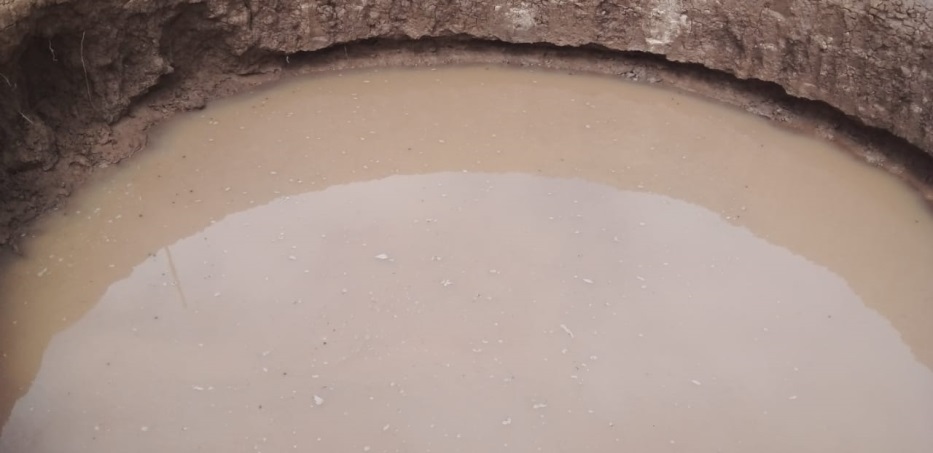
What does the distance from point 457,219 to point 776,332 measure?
5.68 ft

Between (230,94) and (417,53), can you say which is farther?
(417,53)

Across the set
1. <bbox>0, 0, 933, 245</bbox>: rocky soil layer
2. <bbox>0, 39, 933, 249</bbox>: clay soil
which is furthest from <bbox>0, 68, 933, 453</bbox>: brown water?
<bbox>0, 0, 933, 245</bbox>: rocky soil layer

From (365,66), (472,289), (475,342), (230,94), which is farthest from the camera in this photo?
(365,66)

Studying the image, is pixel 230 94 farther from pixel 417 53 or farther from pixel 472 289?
pixel 472 289

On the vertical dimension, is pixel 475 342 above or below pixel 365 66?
below

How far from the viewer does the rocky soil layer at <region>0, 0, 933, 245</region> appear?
4449 millimetres

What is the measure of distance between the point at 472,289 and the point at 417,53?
7.41 ft

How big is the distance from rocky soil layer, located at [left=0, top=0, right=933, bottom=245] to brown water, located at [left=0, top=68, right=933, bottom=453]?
0.88ft

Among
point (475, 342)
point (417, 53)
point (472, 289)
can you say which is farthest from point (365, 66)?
point (475, 342)

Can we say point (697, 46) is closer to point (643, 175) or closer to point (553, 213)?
point (643, 175)

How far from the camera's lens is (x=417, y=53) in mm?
5664

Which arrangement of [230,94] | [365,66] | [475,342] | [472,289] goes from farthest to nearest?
[365,66]
[230,94]
[472,289]
[475,342]

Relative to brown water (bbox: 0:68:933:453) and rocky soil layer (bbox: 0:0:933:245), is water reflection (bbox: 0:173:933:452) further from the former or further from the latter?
rocky soil layer (bbox: 0:0:933:245)

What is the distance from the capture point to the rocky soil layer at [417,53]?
4449 millimetres
